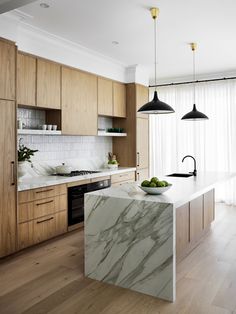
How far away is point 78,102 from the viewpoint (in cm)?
509

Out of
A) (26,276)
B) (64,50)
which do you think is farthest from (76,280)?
(64,50)

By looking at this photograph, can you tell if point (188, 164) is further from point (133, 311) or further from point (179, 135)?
point (133, 311)

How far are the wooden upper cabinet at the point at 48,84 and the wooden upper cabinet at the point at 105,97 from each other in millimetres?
1098

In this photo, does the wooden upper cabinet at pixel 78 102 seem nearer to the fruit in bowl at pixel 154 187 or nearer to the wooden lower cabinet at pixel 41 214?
the wooden lower cabinet at pixel 41 214

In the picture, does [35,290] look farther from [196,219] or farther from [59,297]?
[196,219]

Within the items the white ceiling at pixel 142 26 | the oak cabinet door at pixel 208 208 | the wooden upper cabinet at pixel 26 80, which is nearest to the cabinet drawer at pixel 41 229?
the wooden upper cabinet at pixel 26 80

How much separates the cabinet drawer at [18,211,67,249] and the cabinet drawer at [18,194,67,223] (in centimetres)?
7

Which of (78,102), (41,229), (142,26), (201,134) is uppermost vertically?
(142,26)

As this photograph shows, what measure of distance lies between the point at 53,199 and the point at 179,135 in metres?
3.72

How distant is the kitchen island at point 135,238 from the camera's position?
271 cm

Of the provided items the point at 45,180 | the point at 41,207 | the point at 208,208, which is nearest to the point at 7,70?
the point at 45,180

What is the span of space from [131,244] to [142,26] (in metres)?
2.81

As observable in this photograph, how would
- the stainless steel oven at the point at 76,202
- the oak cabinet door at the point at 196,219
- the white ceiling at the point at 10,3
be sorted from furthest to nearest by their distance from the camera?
the stainless steel oven at the point at 76,202
the oak cabinet door at the point at 196,219
the white ceiling at the point at 10,3

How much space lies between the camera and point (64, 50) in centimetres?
477
